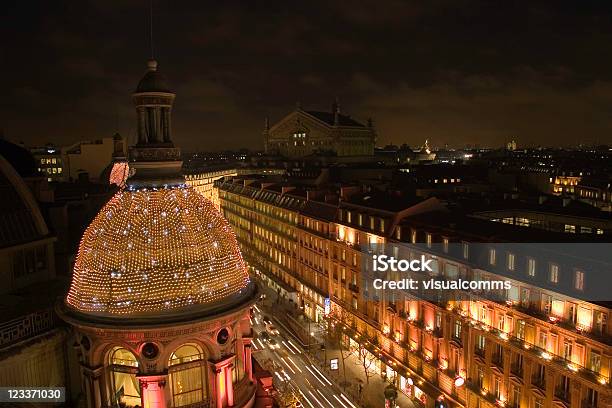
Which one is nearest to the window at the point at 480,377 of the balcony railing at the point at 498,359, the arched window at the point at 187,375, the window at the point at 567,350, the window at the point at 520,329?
the balcony railing at the point at 498,359

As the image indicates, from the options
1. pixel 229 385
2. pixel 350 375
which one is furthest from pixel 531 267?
pixel 350 375

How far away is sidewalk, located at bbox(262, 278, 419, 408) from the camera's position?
6394 centimetres

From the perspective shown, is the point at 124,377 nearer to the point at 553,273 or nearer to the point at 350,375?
the point at 553,273

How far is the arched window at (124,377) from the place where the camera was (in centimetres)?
2317

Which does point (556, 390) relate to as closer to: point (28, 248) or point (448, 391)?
point (448, 391)

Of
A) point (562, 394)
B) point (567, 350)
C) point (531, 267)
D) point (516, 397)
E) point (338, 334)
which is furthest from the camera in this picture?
point (338, 334)

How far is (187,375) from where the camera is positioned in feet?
77.6

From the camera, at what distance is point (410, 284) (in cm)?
6250

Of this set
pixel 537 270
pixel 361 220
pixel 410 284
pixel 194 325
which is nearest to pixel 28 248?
pixel 194 325

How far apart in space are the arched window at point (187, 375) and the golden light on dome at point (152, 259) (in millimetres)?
2199

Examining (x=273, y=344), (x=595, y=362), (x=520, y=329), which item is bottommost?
(x=273, y=344)

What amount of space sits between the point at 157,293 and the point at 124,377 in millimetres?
4304

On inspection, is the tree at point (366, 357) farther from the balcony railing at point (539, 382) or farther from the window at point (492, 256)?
the balcony railing at point (539, 382)

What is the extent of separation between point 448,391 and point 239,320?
1522 inches
